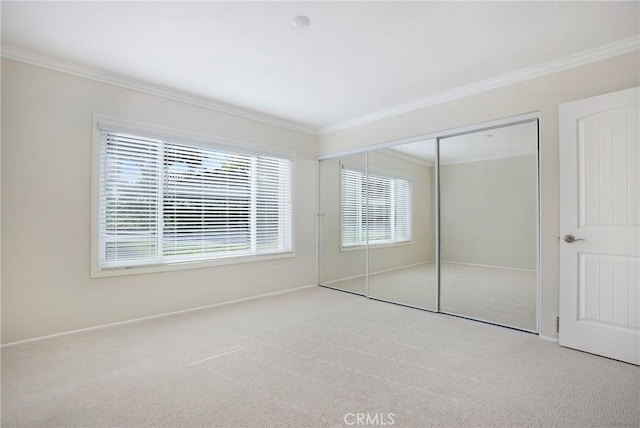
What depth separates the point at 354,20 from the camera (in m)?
2.34

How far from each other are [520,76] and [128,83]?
3863 millimetres

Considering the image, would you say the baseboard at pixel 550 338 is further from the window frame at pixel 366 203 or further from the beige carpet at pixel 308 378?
the window frame at pixel 366 203

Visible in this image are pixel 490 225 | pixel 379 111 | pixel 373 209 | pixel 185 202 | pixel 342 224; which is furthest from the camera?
pixel 342 224

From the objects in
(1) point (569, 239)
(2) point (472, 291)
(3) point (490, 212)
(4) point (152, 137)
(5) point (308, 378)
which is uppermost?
(4) point (152, 137)

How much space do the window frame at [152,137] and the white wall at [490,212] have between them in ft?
7.54

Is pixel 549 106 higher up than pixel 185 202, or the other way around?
pixel 549 106

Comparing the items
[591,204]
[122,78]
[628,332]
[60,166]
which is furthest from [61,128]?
[628,332]

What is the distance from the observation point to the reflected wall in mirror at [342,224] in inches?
185

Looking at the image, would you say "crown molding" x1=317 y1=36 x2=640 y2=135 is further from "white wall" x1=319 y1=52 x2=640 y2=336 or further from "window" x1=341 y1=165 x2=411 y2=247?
"window" x1=341 y1=165 x2=411 y2=247

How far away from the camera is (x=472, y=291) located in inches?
142

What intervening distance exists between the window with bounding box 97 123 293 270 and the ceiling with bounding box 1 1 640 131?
824 millimetres

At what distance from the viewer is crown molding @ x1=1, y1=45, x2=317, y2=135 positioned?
9.09ft

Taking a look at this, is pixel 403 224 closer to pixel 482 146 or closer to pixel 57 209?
pixel 482 146

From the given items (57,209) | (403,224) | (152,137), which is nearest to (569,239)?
(403,224)
